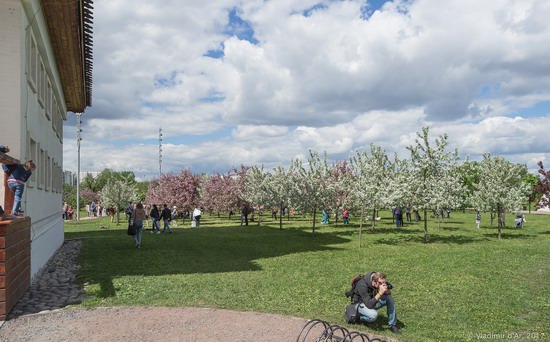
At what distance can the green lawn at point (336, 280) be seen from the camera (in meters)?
10.0

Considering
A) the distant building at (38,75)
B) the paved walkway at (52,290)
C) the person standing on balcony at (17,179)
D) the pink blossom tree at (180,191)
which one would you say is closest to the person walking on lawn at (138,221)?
the distant building at (38,75)

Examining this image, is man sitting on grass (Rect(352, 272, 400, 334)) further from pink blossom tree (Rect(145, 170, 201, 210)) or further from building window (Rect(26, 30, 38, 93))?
pink blossom tree (Rect(145, 170, 201, 210))

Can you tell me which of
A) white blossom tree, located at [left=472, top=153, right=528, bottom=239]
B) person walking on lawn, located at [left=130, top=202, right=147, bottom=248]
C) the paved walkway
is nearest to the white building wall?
the paved walkway

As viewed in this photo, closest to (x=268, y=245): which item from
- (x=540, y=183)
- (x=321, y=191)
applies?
(x=321, y=191)

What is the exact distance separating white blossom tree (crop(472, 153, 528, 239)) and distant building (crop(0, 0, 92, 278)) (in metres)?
22.7

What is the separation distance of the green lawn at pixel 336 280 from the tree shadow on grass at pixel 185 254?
0.14ft

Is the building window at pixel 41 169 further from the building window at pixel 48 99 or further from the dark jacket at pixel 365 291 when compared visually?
the dark jacket at pixel 365 291

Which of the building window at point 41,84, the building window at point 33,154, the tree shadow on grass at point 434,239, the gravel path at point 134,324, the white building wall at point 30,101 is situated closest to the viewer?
the gravel path at point 134,324

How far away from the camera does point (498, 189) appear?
1128 inches

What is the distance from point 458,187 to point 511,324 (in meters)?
15.5

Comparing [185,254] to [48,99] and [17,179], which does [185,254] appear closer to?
[48,99]

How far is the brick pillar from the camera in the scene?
895 cm

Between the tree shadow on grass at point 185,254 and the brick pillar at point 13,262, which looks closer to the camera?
the brick pillar at point 13,262

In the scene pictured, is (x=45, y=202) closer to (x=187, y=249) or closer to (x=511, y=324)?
(x=187, y=249)
